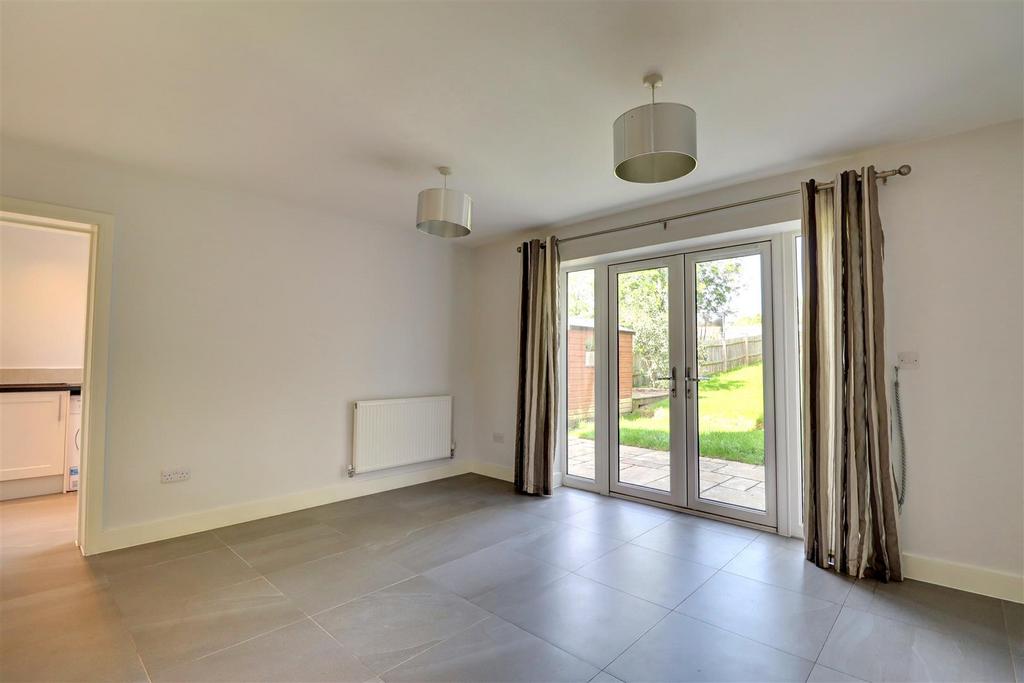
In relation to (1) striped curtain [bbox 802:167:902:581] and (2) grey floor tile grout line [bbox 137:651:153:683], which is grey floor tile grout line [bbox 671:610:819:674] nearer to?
(1) striped curtain [bbox 802:167:902:581]

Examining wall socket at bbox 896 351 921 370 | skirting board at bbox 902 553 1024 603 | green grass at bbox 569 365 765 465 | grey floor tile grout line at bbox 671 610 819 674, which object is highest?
wall socket at bbox 896 351 921 370

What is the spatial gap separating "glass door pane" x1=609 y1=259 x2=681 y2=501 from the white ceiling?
1272mm

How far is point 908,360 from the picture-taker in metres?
2.77

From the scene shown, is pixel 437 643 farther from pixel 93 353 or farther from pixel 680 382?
pixel 93 353

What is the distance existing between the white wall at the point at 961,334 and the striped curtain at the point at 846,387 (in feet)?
0.58

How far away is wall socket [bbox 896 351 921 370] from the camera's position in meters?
2.74

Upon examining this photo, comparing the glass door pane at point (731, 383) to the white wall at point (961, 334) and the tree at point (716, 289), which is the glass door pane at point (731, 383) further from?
the white wall at point (961, 334)

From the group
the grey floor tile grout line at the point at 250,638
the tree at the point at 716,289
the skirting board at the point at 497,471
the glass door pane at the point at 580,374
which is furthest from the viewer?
the skirting board at the point at 497,471

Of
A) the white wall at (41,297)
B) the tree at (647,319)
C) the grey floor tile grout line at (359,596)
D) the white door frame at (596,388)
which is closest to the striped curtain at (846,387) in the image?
the tree at (647,319)

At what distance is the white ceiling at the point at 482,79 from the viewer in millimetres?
1815

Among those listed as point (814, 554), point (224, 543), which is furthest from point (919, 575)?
point (224, 543)

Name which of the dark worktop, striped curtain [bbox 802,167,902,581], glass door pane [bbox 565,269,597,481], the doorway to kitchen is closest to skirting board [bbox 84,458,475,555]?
glass door pane [bbox 565,269,597,481]

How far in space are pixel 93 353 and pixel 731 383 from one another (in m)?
4.58

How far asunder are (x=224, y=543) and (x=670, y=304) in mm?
3888
